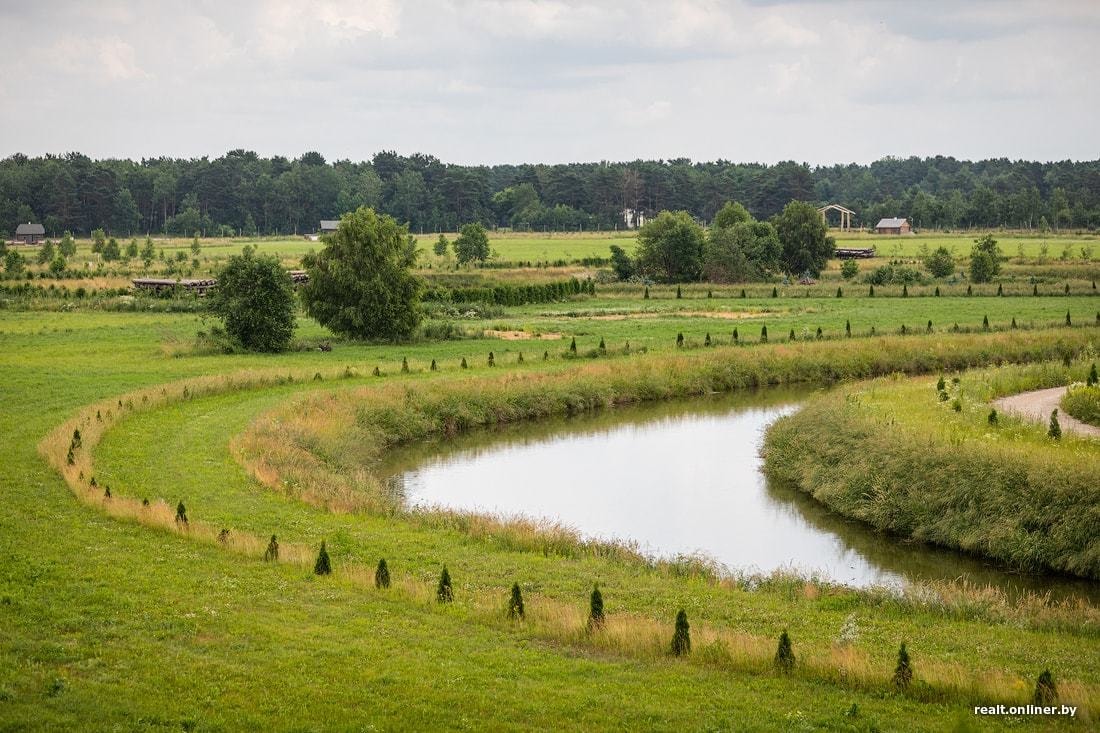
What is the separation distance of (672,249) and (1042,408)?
58360 mm

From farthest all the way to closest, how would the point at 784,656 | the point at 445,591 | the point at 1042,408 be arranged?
the point at 1042,408 < the point at 445,591 < the point at 784,656

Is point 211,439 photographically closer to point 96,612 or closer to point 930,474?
point 96,612

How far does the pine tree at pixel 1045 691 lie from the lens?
45.9ft

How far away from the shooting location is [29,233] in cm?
13962

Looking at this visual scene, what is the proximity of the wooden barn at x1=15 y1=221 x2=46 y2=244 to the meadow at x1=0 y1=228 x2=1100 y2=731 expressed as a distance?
106 meters

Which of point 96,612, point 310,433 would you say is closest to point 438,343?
point 310,433

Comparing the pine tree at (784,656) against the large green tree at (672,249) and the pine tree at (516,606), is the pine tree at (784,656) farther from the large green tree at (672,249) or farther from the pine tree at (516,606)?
the large green tree at (672,249)

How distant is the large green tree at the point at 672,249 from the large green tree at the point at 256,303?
43006 mm

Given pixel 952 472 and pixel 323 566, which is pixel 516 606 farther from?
pixel 952 472

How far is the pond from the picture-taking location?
86.0ft

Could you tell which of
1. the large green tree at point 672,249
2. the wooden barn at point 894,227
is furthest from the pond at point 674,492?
the wooden barn at point 894,227

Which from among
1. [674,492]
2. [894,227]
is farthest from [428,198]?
[674,492]

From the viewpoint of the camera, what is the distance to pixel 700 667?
1548 centimetres

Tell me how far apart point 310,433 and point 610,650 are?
19571 millimetres
